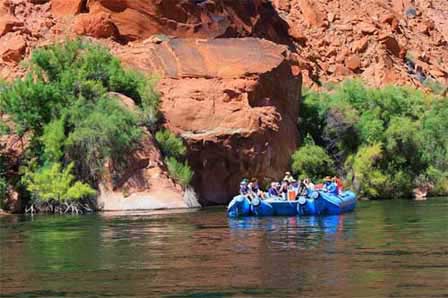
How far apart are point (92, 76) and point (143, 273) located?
1419 inches

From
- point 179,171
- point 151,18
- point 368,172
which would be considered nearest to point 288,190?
point 179,171

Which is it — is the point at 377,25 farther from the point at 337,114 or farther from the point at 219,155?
the point at 219,155

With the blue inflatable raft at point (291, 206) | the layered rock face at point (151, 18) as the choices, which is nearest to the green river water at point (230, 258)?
the blue inflatable raft at point (291, 206)

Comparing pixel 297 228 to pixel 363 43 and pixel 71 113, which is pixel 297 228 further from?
pixel 363 43

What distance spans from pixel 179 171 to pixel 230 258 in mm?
30989

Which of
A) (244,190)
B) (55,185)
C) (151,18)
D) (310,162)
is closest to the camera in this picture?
(244,190)

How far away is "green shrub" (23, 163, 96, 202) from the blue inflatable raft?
33.2ft

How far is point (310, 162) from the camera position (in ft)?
209

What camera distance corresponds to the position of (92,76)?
57469 mm

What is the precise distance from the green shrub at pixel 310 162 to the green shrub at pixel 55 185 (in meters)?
16.1

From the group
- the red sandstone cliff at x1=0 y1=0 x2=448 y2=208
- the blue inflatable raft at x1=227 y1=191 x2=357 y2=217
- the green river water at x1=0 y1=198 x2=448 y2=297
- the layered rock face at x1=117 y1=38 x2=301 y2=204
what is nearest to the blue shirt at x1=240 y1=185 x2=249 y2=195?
the blue inflatable raft at x1=227 y1=191 x2=357 y2=217

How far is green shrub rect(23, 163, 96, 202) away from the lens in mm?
51000

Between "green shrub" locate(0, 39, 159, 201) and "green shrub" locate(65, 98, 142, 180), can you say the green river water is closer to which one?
"green shrub" locate(65, 98, 142, 180)

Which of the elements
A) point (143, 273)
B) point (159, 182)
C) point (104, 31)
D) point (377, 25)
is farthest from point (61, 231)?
point (377, 25)
